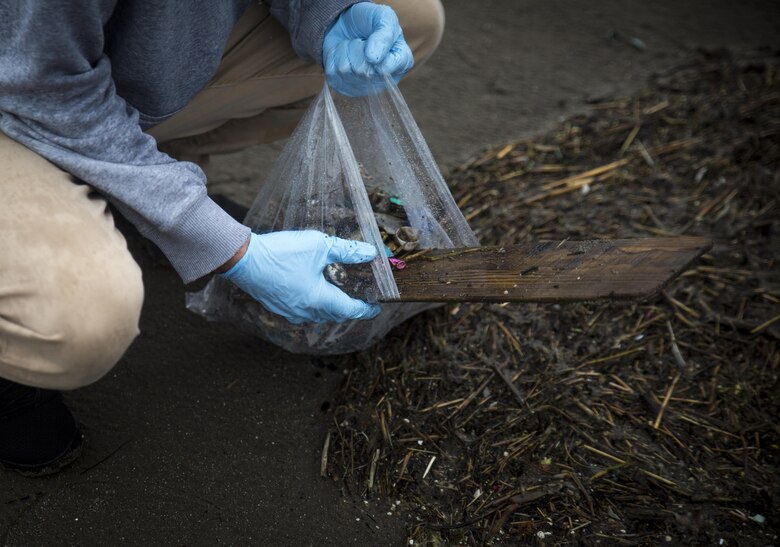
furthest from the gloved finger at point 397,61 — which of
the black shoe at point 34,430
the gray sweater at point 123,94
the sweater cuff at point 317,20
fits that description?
the black shoe at point 34,430

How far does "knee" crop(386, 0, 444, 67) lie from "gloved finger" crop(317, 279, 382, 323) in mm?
783

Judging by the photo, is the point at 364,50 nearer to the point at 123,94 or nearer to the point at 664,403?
the point at 123,94

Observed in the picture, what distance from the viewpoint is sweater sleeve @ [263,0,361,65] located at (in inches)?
62.2

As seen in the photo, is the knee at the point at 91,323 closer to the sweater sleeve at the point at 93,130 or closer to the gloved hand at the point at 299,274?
the sweater sleeve at the point at 93,130

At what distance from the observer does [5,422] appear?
1.37 meters

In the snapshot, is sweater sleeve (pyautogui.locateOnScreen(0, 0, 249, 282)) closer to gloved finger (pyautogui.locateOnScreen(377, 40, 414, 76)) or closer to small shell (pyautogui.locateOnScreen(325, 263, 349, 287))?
small shell (pyautogui.locateOnScreen(325, 263, 349, 287))

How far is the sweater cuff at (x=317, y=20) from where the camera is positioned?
A: 1.58m

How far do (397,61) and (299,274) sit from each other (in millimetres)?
531

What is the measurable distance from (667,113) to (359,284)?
161 centimetres

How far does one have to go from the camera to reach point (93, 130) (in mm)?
1215

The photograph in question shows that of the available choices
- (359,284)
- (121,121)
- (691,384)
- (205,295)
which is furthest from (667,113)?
(121,121)

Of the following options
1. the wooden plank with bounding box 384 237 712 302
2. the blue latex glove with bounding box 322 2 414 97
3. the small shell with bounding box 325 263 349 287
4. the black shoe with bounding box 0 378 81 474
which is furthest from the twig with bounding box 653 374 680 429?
the black shoe with bounding box 0 378 81 474

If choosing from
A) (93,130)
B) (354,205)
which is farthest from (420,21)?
(93,130)

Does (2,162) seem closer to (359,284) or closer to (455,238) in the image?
(359,284)
